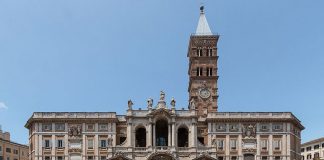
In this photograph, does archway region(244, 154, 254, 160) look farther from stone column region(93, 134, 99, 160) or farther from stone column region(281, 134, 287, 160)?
stone column region(93, 134, 99, 160)

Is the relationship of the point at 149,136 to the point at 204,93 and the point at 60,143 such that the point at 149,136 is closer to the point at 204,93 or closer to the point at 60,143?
the point at 60,143

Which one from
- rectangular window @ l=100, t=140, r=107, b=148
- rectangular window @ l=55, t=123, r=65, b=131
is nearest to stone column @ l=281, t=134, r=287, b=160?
rectangular window @ l=100, t=140, r=107, b=148

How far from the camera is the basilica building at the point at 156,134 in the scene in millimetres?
100875

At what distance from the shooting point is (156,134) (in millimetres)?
104688

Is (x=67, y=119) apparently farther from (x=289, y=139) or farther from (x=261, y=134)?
(x=289, y=139)

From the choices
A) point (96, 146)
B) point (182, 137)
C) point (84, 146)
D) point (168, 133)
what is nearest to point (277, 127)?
point (182, 137)

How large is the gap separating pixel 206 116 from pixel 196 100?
8.50 meters

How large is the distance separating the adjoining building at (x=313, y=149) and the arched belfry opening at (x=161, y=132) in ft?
197

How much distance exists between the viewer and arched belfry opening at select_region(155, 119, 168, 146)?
104125 millimetres

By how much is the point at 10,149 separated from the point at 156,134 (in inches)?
2069

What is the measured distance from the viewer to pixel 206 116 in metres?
108

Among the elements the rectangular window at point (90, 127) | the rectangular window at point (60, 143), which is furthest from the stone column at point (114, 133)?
the rectangular window at point (60, 143)

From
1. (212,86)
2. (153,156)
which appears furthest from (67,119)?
(212,86)

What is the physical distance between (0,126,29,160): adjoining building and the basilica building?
29448 millimetres
